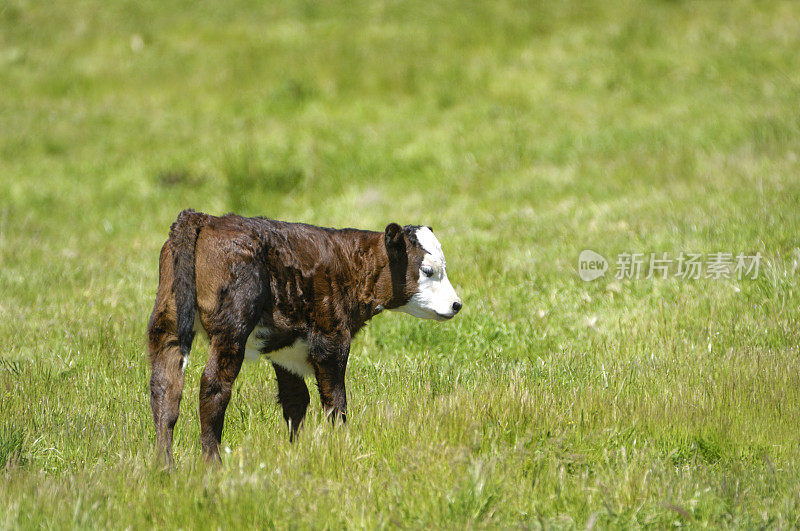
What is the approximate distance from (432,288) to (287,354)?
1.26 meters

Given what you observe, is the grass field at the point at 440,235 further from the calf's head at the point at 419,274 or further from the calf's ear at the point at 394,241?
the calf's ear at the point at 394,241

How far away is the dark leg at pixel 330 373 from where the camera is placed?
5.63 meters

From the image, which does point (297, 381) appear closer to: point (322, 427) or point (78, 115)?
point (322, 427)

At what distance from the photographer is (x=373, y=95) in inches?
768

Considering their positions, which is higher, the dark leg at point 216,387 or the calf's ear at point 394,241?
the calf's ear at point 394,241

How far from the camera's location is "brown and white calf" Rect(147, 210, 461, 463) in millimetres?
5070

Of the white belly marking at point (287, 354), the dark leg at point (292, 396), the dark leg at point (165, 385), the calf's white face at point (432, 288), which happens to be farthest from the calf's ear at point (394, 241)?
the dark leg at point (165, 385)

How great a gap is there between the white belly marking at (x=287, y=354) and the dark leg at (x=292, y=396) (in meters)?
0.11

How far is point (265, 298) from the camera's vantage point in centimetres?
533

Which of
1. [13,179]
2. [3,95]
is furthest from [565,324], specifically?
[3,95]

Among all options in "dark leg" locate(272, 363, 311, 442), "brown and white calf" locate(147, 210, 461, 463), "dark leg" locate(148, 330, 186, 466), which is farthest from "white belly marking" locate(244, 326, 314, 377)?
"dark leg" locate(148, 330, 186, 466)

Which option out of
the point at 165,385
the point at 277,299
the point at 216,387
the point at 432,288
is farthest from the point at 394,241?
the point at 165,385

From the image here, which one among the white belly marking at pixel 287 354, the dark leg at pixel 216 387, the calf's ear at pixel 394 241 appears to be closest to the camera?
the dark leg at pixel 216 387

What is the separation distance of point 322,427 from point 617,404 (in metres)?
2.12
